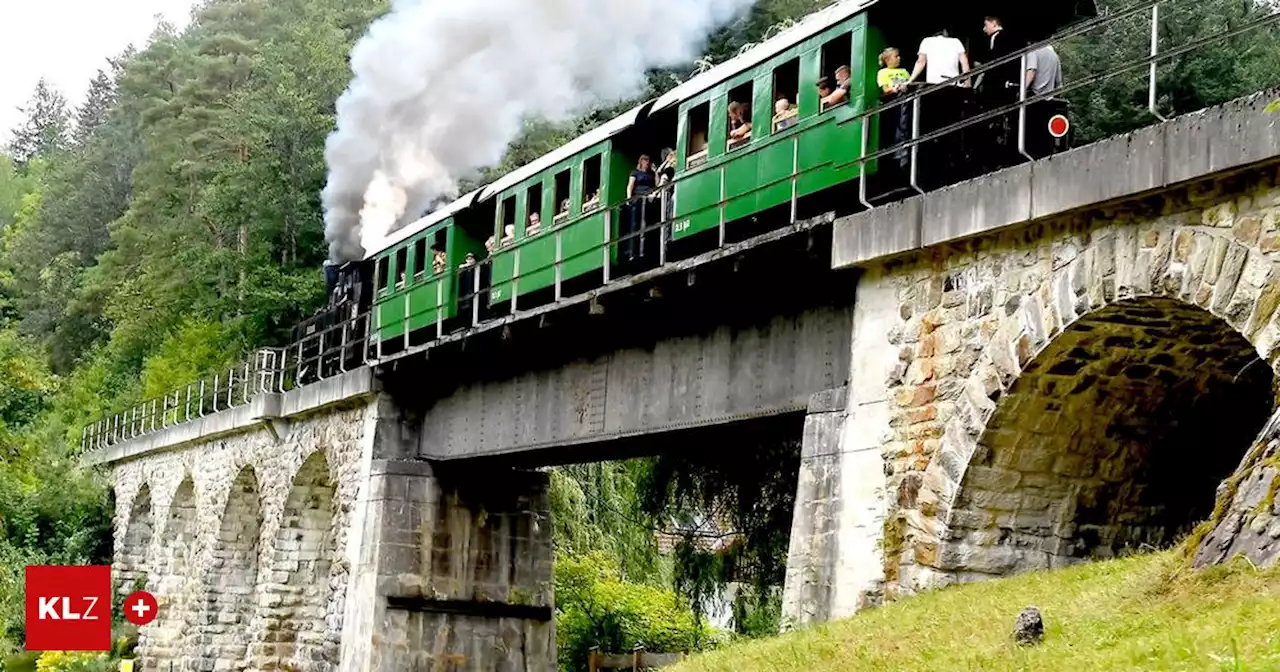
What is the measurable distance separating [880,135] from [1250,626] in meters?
6.29

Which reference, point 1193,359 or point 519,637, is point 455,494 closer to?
point 519,637

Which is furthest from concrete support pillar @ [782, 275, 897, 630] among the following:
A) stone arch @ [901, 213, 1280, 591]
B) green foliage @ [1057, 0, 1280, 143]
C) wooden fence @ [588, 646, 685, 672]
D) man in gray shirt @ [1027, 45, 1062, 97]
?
green foliage @ [1057, 0, 1280, 143]

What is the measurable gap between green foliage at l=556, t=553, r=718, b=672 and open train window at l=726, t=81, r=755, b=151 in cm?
1337

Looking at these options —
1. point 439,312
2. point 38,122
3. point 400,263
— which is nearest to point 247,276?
point 400,263

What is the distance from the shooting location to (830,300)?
1291 centimetres

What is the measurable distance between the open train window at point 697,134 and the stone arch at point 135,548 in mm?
25709

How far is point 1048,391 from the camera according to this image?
1096cm

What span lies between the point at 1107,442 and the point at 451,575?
11.7m

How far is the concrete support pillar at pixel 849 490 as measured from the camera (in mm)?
11711

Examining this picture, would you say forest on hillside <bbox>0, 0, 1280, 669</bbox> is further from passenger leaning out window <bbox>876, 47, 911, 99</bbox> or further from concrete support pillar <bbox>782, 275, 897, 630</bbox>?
concrete support pillar <bbox>782, 275, 897, 630</bbox>

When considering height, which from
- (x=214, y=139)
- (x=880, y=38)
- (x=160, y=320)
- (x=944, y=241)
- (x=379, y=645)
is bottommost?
(x=379, y=645)

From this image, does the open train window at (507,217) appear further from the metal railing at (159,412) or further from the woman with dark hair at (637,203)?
the metal railing at (159,412)

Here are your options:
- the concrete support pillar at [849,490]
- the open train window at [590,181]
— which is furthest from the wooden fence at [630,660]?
the concrete support pillar at [849,490]

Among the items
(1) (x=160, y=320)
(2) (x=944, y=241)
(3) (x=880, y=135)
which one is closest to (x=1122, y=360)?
(2) (x=944, y=241)
